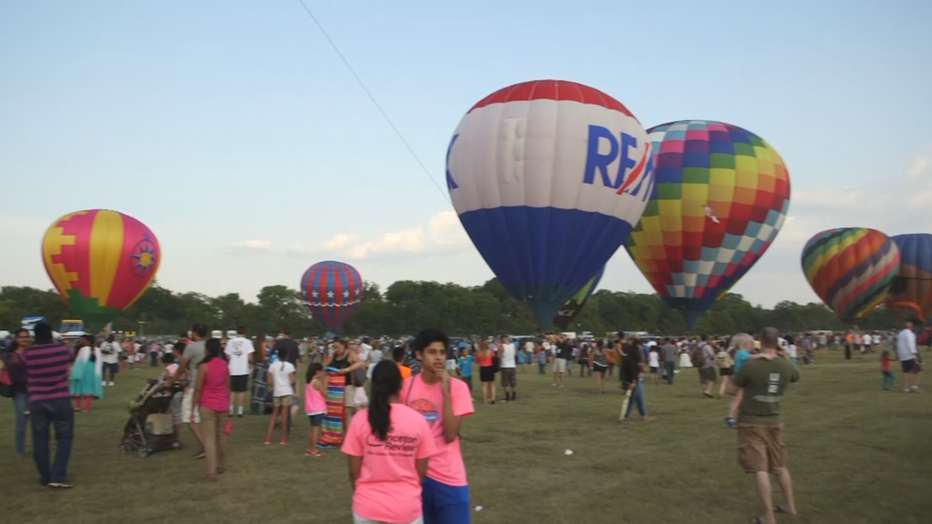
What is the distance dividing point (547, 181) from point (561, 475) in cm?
1591

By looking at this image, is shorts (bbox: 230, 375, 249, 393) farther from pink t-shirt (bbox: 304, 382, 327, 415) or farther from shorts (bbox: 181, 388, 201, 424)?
pink t-shirt (bbox: 304, 382, 327, 415)

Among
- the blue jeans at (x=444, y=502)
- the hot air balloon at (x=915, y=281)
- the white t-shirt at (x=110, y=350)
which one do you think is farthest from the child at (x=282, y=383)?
the hot air balloon at (x=915, y=281)

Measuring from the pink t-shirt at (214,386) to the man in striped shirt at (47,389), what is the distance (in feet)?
4.65

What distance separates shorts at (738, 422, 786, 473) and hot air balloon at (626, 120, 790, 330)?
27.6 m

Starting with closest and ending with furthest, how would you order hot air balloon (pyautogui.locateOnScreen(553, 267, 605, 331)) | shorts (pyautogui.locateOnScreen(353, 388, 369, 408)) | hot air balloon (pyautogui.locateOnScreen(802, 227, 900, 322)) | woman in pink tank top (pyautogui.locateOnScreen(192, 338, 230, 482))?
woman in pink tank top (pyautogui.locateOnScreen(192, 338, 230, 482))
shorts (pyautogui.locateOnScreen(353, 388, 369, 408))
hot air balloon (pyautogui.locateOnScreen(553, 267, 605, 331))
hot air balloon (pyautogui.locateOnScreen(802, 227, 900, 322))

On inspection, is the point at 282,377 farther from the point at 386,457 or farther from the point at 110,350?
the point at 110,350

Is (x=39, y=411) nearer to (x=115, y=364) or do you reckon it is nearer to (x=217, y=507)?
(x=217, y=507)

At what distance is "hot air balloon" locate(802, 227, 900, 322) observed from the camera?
46.6 meters

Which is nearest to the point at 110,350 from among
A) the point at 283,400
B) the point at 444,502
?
the point at 283,400

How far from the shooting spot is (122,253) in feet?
110

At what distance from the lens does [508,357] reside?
1889 cm

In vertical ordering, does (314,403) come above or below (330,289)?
below

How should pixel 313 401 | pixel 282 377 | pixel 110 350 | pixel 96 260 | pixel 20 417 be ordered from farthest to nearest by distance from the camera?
pixel 96 260, pixel 110 350, pixel 282 377, pixel 313 401, pixel 20 417

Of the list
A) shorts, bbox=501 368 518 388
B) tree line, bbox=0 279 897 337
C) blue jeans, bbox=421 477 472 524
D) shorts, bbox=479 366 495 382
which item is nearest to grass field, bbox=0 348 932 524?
blue jeans, bbox=421 477 472 524
